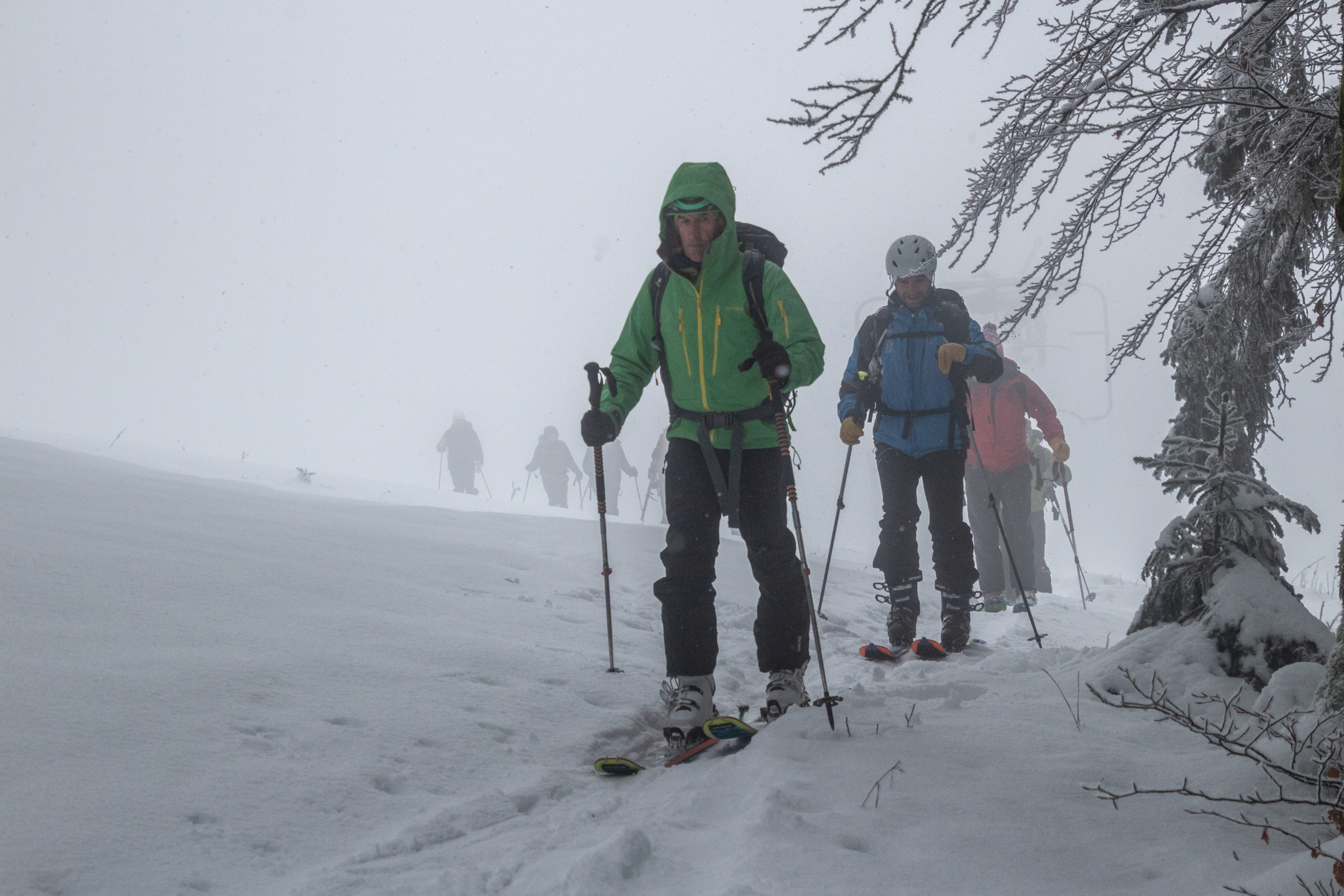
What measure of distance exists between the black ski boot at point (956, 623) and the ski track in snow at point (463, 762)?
589mm

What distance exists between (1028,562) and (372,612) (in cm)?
678

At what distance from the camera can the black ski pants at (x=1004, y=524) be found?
8.20 metres

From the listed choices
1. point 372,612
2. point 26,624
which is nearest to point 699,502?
point 372,612

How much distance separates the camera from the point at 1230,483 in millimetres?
3467

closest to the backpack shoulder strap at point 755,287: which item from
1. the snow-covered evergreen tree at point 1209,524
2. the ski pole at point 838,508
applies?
the snow-covered evergreen tree at point 1209,524

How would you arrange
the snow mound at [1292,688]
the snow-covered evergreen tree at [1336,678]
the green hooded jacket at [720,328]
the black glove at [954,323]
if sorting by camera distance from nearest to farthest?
1. the snow-covered evergreen tree at [1336,678]
2. the snow mound at [1292,688]
3. the green hooded jacket at [720,328]
4. the black glove at [954,323]

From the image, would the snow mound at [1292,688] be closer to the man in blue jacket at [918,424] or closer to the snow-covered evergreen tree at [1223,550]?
the snow-covered evergreen tree at [1223,550]

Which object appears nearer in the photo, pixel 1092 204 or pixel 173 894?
pixel 173 894

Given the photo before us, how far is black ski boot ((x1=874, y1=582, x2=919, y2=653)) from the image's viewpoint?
5.21 metres

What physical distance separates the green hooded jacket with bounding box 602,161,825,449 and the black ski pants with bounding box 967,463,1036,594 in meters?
5.54

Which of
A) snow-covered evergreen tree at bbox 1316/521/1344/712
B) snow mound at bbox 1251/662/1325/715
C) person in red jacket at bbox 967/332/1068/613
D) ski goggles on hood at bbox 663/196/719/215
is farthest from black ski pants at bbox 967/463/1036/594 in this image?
snow-covered evergreen tree at bbox 1316/521/1344/712

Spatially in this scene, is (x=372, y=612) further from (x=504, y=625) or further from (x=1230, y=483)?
(x=1230, y=483)

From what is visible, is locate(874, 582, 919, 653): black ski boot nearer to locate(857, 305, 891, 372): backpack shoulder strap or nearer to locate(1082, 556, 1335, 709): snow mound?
locate(857, 305, 891, 372): backpack shoulder strap

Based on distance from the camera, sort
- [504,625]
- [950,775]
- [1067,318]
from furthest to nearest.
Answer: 1. [1067,318]
2. [504,625]
3. [950,775]
